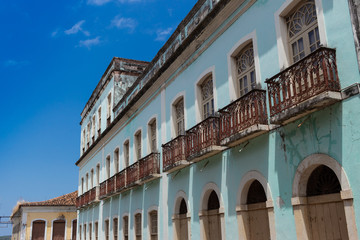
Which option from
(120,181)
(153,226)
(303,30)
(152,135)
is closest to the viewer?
(303,30)

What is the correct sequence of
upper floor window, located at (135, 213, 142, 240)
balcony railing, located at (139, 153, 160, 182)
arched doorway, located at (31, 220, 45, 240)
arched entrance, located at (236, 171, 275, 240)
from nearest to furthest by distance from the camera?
arched entrance, located at (236, 171, 275, 240), balcony railing, located at (139, 153, 160, 182), upper floor window, located at (135, 213, 142, 240), arched doorway, located at (31, 220, 45, 240)

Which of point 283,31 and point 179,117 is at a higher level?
point 283,31

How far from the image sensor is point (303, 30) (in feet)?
22.5

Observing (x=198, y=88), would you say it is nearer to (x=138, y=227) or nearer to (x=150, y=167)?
(x=150, y=167)

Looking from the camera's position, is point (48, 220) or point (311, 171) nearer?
point (311, 171)

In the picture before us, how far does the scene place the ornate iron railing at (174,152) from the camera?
404 inches

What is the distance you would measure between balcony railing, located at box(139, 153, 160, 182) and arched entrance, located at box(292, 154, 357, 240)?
6264 millimetres

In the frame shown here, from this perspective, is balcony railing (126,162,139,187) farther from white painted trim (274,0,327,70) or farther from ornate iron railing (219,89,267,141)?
white painted trim (274,0,327,70)

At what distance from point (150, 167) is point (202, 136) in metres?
3.77

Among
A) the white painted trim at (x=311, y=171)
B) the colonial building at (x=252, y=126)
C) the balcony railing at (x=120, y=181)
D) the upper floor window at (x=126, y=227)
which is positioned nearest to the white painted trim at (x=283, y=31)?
the colonial building at (x=252, y=126)

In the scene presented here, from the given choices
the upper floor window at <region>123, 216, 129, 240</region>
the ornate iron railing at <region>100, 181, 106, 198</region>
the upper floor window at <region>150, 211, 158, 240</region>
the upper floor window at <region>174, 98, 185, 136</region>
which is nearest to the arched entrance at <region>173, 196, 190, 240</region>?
the upper floor window at <region>150, 211, 158, 240</region>

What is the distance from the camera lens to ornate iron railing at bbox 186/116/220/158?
872 cm

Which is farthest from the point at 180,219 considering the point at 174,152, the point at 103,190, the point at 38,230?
the point at 38,230

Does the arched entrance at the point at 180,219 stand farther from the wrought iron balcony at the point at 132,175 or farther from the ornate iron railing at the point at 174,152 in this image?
the wrought iron balcony at the point at 132,175
